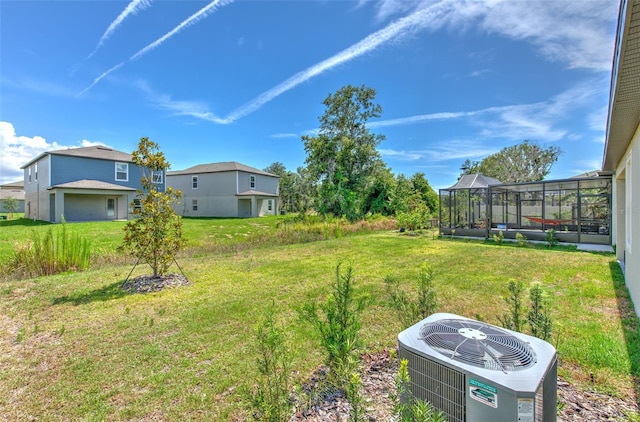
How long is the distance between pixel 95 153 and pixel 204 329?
76.4 feet

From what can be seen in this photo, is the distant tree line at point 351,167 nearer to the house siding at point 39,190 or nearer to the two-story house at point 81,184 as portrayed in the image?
the two-story house at point 81,184

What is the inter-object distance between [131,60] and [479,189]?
15.7 m

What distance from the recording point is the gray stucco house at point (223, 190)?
25.9 m

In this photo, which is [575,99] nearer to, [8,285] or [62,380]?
[62,380]

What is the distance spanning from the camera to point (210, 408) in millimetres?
2139

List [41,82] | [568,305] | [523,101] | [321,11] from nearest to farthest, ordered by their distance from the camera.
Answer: [568,305], [321,11], [41,82], [523,101]

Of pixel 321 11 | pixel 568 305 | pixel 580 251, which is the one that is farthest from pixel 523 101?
pixel 568 305

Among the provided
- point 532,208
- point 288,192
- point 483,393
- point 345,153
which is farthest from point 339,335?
point 288,192

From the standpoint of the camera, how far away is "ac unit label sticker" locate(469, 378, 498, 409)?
3.83 feet

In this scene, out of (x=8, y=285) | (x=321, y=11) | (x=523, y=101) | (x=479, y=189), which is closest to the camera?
(x=8, y=285)

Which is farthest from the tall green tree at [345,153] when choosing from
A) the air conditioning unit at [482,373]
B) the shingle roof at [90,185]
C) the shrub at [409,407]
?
the shrub at [409,407]

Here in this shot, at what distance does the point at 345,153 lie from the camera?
63.2 ft

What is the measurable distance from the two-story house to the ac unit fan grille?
22726mm

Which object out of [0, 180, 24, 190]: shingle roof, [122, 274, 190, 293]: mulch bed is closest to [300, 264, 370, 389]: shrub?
[122, 274, 190, 293]: mulch bed
